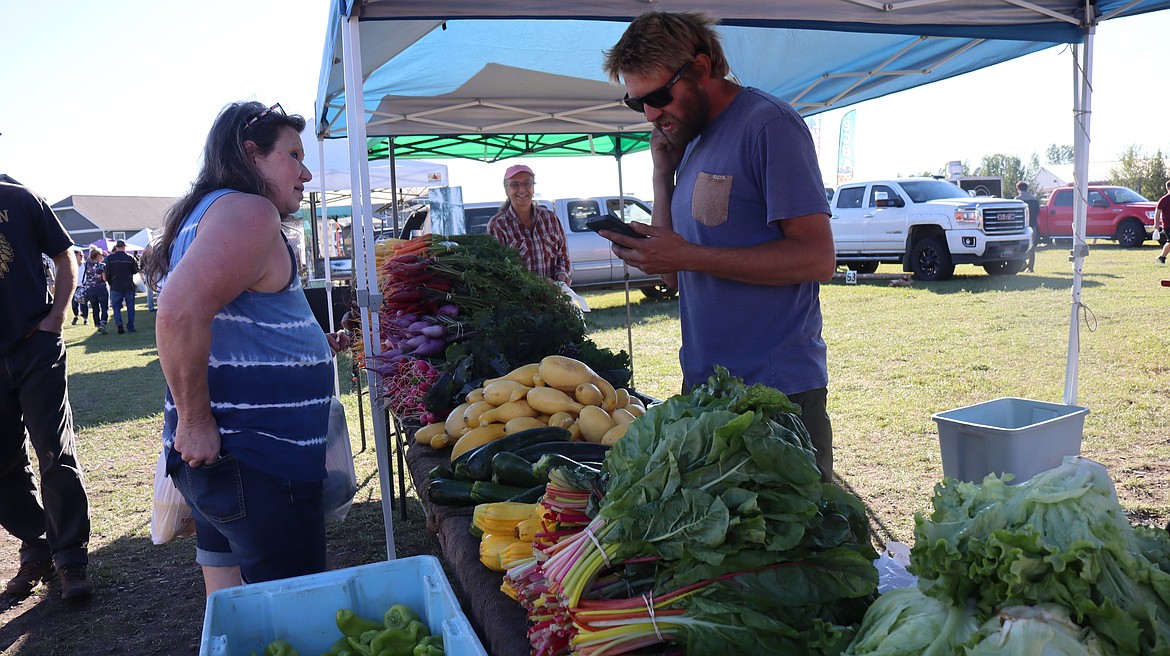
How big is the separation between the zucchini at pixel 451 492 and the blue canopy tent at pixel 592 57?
1.23 meters

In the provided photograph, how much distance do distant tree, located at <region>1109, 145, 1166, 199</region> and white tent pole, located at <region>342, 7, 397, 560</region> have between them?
3737 centimetres

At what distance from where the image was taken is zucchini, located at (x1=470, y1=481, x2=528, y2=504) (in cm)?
208

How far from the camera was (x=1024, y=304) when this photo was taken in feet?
40.1

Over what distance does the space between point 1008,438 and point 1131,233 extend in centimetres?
2308

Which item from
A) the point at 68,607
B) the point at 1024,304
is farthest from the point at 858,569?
the point at 1024,304

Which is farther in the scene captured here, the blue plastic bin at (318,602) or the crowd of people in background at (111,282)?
the crowd of people in background at (111,282)

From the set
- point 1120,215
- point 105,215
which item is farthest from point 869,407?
point 105,215

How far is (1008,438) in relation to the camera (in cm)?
340

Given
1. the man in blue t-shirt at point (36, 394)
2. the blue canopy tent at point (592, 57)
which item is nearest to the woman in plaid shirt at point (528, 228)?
the blue canopy tent at point (592, 57)

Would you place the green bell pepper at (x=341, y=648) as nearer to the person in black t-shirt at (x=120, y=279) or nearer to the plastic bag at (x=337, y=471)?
the plastic bag at (x=337, y=471)

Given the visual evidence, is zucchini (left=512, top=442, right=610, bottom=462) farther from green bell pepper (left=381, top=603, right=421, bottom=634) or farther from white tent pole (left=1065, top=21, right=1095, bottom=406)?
white tent pole (left=1065, top=21, right=1095, bottom=406)

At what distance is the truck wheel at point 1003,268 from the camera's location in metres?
16.7

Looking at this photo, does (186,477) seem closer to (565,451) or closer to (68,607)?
(565,451)

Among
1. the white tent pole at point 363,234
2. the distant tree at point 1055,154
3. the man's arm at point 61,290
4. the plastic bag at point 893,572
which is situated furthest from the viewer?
the distant tree at point 1055,154
